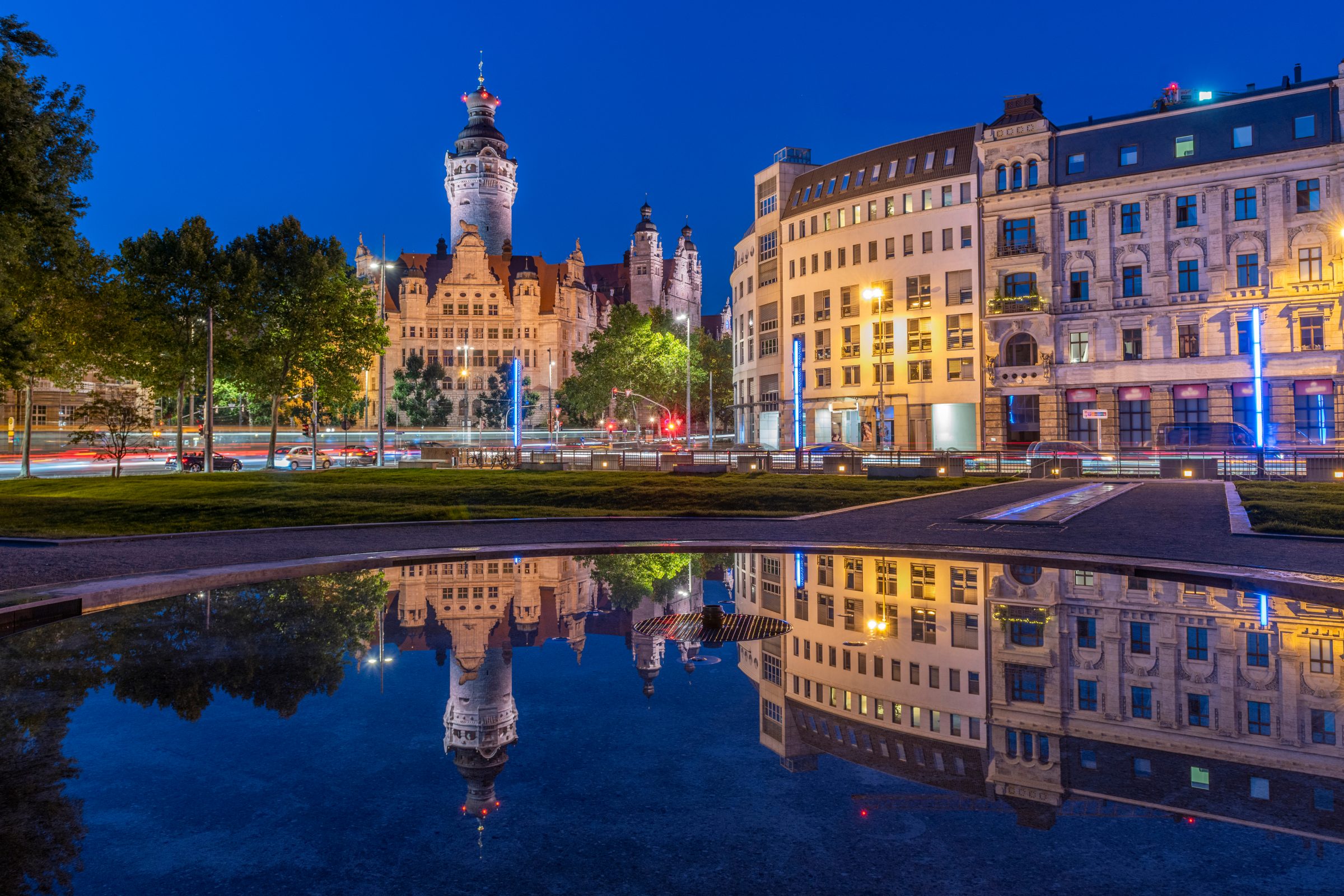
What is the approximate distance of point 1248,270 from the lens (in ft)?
176

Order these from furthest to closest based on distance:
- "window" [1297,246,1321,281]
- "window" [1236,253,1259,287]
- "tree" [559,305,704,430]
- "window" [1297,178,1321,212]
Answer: "tree" [559,305,704,430] < "window" [1236,253,1259,287] < "window" [1297,246,1321,281] < "window" [1297,178,1321,212]

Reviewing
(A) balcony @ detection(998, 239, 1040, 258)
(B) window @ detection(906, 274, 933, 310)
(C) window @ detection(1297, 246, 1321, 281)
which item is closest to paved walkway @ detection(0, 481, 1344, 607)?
(C) window @ detection(1297, 246, 1321, 281)

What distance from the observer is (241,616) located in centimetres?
1097

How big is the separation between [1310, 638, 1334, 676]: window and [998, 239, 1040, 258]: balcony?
56124mm

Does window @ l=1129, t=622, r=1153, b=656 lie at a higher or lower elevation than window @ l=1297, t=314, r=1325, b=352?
lower

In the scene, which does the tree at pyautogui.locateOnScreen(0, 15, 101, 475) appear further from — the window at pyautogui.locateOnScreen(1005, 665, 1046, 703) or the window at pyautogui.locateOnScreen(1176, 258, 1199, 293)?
the window at pyautogui.locateOnScreen(1176, 258, 1199, 293)

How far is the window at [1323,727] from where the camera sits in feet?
20.5

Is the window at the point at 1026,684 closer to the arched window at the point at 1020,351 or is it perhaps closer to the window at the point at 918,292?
the arched window at the point at 1020,351

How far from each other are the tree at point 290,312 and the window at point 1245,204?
50203 millimetres

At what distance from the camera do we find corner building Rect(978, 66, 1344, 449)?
5153cm

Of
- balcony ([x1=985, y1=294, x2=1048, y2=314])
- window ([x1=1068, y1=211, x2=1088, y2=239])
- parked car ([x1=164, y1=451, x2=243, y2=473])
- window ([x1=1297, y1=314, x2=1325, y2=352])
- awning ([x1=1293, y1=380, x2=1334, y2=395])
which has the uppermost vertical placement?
window ([x1=1068, y1=211, x2=1088, y2=239])

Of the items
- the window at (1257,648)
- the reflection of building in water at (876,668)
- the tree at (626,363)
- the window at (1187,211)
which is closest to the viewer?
the reflection of building in water at (876,668)

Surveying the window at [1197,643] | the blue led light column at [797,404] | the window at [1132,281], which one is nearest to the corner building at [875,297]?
the blue led light column at [797,404]

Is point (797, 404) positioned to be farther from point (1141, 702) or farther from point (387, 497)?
point (1141, 702)
